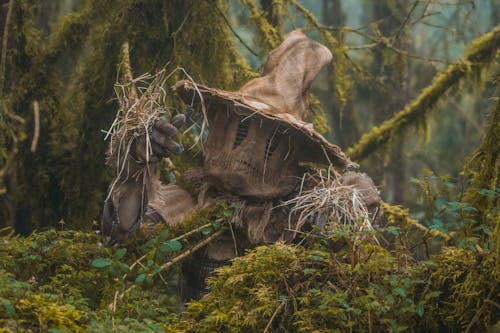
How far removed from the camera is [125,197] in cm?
468

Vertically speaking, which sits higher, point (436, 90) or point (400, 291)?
point (436, 90)

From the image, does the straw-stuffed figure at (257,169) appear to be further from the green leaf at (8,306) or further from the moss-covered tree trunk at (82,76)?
the green leaf at (8,306)

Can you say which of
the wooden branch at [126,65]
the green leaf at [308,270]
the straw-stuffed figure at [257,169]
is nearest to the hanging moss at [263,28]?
the wooden branch at [126,65]

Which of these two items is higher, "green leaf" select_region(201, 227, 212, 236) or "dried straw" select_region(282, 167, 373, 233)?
"dried straw" select_region(282, 167, 373, 233)

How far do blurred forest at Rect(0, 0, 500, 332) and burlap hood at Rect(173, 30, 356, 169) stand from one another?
0.65 meters

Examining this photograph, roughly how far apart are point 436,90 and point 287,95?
9.02ft

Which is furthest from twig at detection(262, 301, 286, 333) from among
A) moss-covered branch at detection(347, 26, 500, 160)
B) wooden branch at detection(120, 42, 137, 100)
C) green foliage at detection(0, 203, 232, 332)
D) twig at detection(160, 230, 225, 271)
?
moss-covered branch at detection(347, 26, 500, 160)

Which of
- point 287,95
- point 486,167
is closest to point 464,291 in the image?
point 486,167

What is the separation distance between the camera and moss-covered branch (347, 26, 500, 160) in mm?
7379

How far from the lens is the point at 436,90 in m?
7.65

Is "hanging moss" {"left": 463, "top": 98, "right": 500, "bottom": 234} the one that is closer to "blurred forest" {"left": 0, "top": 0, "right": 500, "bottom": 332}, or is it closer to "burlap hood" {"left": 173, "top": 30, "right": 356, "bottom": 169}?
"blurred forest" {"left": 0, "top": 0, "right": 500, "bottom": 332}

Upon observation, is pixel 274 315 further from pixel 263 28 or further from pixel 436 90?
pixel 436 90

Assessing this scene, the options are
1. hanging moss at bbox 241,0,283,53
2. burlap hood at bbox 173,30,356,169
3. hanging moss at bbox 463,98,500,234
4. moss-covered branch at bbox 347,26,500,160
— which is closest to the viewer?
hanging moss at bbox 463,98,500,234

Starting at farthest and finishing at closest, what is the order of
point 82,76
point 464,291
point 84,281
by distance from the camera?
point 82,76 < point 84,281 < point 464,291
